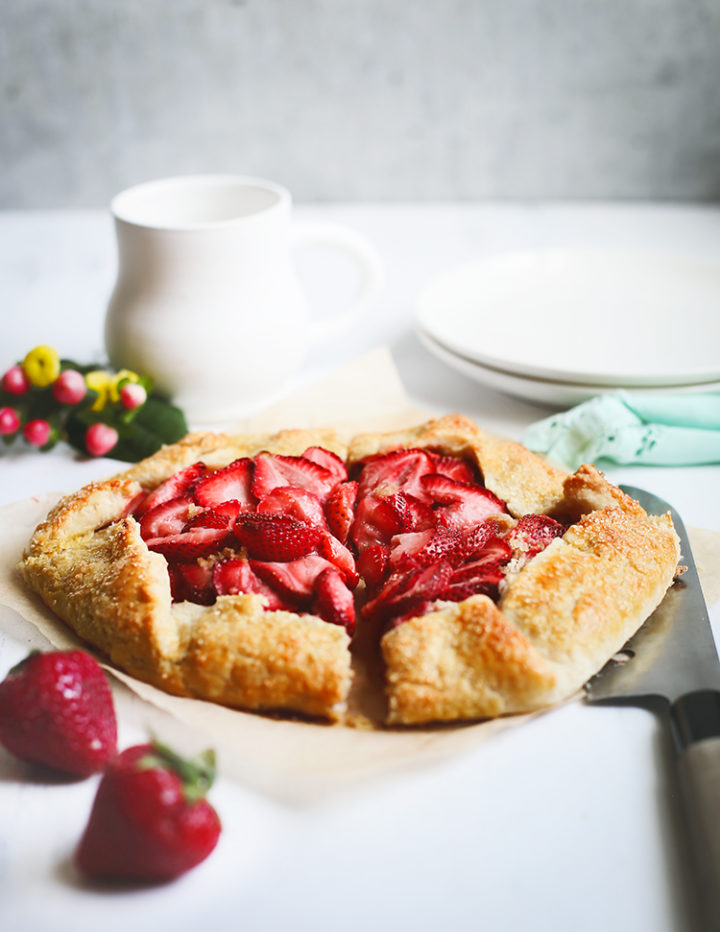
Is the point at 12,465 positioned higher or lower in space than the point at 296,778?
lower

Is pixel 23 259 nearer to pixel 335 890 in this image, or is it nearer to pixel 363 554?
pixel 363 554

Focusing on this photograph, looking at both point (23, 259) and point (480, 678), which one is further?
point (23, 259)

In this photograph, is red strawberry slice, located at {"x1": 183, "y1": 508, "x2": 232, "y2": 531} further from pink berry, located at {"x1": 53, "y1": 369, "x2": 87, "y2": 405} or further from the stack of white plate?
the stack of white plate

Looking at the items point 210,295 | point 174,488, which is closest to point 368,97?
point 210,295

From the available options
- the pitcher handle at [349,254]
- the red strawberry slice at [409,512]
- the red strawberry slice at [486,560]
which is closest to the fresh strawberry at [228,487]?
the red strawberry slice at [409,512]

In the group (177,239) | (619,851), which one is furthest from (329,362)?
(619,851)

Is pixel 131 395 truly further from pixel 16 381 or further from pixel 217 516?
pixel 217 516
